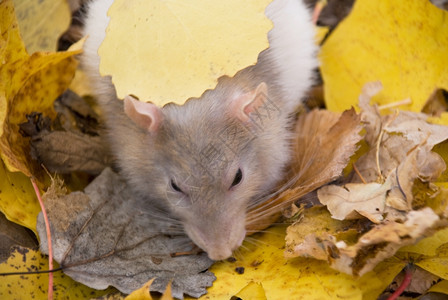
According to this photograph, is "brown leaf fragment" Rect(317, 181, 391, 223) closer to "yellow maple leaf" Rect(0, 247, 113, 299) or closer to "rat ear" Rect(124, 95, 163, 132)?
"rat ear" Rect(124, 95, 163, 132)

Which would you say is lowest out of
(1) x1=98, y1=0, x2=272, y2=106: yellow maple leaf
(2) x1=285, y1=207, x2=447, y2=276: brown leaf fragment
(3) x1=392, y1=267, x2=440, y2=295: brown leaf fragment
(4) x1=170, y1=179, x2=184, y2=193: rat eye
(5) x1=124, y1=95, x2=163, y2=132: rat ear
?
(3) x1=392, y1=267, x2=440, y2=295: brown leaf fragment

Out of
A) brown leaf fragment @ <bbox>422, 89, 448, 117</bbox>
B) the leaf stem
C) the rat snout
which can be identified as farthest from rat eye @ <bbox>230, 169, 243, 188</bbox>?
brown leaf fragment @ <bbox>422, 89, 448, 117</bbox>

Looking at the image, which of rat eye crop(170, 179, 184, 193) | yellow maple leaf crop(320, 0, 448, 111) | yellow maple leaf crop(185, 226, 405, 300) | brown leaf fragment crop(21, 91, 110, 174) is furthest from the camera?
yellow maple leaf crop(320, 0, 448, 111)

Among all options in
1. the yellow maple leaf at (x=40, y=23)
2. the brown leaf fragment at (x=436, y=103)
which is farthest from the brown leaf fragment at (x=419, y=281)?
the yellow maple leaf at (x=40, y=23)

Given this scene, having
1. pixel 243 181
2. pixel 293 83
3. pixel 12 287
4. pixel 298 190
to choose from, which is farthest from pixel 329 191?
pixel 12 287

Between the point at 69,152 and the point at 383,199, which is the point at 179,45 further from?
the point at 383,199

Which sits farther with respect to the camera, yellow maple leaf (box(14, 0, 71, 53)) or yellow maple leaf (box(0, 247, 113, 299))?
yellow maple leaf (box(14, 0, 71, 53))

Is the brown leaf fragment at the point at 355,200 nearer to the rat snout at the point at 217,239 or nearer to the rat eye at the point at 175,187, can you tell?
the rat snout at the point at 217,239
